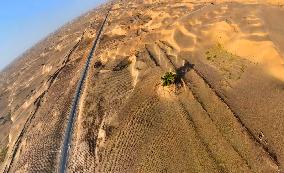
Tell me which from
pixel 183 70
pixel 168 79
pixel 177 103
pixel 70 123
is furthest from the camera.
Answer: pixel 70 123

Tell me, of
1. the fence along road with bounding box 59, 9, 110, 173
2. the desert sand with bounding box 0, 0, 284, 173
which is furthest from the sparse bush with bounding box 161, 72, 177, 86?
the fence along road with bounding box 59, 9, 110, 173

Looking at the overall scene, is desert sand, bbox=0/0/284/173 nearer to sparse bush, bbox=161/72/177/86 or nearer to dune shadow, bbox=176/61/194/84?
dune shadow, bbox=176/61/194/84

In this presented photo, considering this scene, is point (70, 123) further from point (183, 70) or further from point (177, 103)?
point (183, 70)

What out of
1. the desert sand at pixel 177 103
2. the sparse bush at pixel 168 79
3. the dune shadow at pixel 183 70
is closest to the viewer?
the desert sand at pixel 177 103

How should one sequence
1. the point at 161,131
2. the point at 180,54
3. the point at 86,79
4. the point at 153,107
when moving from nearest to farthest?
1. the point at 161,131
2. the point at 153,107
3. the point at 180,54
4. the point at 86,79

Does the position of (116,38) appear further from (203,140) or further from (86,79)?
(203,140)

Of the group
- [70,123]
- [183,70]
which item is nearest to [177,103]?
[183,70]

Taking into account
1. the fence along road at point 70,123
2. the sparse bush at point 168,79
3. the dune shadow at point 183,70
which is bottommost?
the fence along road at point 70,123

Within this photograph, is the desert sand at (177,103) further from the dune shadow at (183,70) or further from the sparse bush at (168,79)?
the sparse bush at (168,79)

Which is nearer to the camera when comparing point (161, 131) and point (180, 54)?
point (161, 131)

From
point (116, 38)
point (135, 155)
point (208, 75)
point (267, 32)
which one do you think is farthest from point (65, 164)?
point (116, 38)

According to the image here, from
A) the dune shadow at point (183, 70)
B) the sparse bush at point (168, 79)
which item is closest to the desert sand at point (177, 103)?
the dune shadow at point (183, 70)
